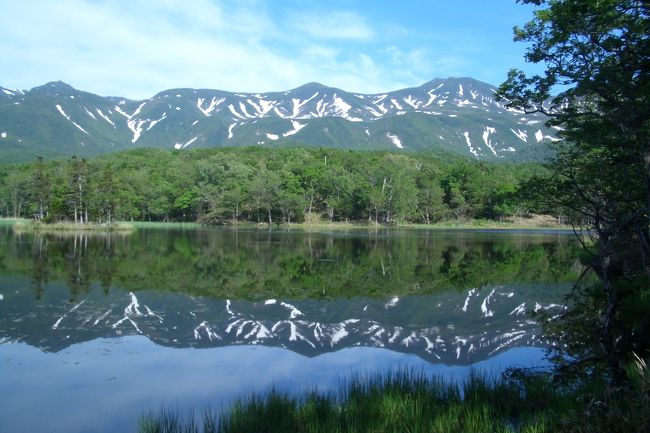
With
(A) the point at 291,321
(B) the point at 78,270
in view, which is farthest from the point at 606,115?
(B) the point at 78,270

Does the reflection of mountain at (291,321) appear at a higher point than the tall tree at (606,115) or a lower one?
lower

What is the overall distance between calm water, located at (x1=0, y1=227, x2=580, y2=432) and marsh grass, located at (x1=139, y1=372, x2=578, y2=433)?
141cm

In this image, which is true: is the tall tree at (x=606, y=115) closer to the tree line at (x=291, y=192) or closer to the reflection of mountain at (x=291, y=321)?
the reflection of mountain at (x=291, y=321)

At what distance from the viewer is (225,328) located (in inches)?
574

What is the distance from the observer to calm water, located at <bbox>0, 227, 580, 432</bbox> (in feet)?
30.0

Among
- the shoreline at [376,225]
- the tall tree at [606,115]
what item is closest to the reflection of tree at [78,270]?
the tall tree at [606,115]

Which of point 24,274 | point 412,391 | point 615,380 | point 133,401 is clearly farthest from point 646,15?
point 24,274

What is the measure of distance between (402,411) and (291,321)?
362 inches

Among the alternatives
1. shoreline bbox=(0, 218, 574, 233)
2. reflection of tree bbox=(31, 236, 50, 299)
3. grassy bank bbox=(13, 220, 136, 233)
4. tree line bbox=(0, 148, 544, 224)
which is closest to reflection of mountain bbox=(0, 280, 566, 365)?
reflection of tree bbox=(31, 236, 50, 299)

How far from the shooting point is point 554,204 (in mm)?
13734

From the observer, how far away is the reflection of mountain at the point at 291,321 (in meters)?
12.9

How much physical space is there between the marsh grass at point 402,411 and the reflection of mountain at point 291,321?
12.8 feet

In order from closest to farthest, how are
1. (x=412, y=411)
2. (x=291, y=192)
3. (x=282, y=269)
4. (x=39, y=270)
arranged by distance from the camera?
1. (x=412, y=411)
2. (x=39, y=270)
3. (x=282, y=269)
4. (x=291, y=192)

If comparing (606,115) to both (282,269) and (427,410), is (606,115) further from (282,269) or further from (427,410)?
(282,269)
